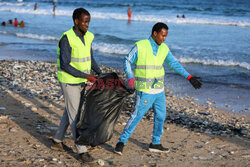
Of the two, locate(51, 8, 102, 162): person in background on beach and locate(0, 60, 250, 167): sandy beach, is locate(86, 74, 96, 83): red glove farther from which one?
locate(0, 60, 250, 167): sandy beach

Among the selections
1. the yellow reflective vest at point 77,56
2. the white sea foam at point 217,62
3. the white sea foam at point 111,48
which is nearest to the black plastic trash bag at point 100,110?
the yellow reflective vest at point 77,56

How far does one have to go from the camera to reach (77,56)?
12.5 ft

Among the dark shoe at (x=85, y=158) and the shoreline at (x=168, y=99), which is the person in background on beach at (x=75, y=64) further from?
the shoreline at (x=168, y=99)

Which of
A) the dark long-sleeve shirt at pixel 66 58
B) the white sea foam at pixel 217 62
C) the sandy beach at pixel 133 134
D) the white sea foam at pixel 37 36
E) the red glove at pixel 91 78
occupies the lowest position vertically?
the sandy beach at pixel 133 134

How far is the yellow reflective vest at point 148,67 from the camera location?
4176 millimetres

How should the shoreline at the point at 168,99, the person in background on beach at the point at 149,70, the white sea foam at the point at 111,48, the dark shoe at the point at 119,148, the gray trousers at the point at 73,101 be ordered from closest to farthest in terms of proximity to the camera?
the gray trousers at the point at 73,101
the person in background on beach at the point at 149,70
the dark shoe at the point at 119,148
the shoreline at the point at 168,99
the white sea foam at the point at 111,48

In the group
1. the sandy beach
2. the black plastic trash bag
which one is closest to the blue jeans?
the black plastic trash bag

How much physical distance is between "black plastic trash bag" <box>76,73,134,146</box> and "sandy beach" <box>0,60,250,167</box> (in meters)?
0.34

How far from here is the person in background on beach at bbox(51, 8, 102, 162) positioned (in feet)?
12.2

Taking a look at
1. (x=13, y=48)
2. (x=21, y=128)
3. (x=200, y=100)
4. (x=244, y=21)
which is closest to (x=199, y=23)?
(x=244, y=21)

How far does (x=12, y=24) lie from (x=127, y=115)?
69.2 ft

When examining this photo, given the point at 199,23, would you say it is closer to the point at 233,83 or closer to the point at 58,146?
the point at 233,83

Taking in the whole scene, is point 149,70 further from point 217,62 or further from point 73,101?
point 217,62

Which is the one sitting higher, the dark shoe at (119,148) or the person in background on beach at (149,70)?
the person in background on beach at (149,70)
